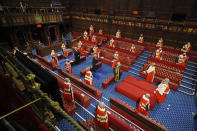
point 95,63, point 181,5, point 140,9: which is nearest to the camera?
point 95,63

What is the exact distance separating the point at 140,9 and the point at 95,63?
33.8ft

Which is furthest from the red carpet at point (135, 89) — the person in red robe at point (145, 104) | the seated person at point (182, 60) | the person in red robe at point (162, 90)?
the seated person at point (182, 60)

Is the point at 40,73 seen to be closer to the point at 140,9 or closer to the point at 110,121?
the point at 110,121

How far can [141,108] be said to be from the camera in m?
5.14

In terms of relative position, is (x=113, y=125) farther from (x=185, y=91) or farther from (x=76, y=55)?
(x=76, y=55)

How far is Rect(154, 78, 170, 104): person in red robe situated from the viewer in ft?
18.2

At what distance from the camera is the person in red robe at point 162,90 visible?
5559 mm

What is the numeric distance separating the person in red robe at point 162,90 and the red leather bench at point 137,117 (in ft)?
6.25

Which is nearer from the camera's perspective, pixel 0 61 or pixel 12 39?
pixel 0 61

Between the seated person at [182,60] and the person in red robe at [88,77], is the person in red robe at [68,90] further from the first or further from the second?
the seated person at [182,60]

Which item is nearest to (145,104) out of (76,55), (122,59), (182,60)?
(122,59)

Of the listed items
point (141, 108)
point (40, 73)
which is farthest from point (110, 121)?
point (40, 73)

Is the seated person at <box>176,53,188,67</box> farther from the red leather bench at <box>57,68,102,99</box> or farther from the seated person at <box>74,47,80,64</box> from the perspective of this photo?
the seated person at <box>74,47,80,64</box>

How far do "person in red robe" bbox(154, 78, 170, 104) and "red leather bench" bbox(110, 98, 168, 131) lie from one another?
1.90m
